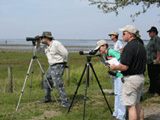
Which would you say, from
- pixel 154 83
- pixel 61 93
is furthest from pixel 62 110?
pixel 154 83

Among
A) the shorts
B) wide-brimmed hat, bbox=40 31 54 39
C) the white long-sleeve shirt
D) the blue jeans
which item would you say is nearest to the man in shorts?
the shorts

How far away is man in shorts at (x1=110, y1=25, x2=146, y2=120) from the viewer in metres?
3.83

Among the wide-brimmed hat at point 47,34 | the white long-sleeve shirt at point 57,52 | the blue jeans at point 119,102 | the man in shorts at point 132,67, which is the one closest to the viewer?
the man in shorts at point 132,67

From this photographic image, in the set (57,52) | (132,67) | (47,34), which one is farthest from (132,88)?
(47,34)

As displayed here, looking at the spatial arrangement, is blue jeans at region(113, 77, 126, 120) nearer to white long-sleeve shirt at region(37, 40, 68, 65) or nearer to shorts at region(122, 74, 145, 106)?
shorts at region(122, 74, 145, 106)

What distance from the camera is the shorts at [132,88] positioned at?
12.8 feet

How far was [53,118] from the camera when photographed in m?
5.23

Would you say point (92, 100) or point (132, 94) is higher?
point (132, 94)

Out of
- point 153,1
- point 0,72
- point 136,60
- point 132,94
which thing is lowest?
point 0,72

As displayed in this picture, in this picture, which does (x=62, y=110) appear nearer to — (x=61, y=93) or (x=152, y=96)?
(x=61, y=93)

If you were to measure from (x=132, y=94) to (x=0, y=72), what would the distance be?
48.7ft

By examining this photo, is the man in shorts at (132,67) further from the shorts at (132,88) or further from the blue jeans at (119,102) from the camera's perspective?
the blue jeans at (119,102)

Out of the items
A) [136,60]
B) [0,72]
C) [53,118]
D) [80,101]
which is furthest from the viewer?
[0,72]

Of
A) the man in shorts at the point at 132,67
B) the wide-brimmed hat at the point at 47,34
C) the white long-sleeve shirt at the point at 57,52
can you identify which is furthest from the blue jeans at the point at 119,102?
the wide-brimmed hat at the point at 47,34
